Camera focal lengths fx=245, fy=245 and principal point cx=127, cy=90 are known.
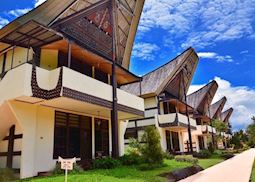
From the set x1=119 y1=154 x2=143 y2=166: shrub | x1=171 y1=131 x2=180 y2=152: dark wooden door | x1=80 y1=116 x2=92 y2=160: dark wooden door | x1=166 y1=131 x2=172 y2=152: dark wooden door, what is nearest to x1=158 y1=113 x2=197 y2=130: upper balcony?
x1=166 y1=131 x2=172 y2=152: dark wooden door

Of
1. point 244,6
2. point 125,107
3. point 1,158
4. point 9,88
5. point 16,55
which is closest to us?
point 244,6

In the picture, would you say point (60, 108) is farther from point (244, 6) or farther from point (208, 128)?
point (208, 128)

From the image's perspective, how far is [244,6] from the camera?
355 inches

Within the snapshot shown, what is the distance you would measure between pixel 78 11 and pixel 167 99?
13025 mm

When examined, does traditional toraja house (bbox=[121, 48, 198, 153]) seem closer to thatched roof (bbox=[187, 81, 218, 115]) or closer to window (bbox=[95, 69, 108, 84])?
window (bbox=[95, 69, 108, 84])

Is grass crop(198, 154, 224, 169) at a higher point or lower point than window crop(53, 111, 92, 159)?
lower

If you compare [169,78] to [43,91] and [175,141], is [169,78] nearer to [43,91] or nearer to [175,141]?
[175,141]

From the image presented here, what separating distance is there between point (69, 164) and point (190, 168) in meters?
8.97

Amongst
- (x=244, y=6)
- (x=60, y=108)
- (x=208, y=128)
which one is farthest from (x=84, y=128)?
(x=208, y=128)

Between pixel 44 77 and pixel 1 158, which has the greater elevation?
pixel 44 77

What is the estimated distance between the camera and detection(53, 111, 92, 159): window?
486 inches

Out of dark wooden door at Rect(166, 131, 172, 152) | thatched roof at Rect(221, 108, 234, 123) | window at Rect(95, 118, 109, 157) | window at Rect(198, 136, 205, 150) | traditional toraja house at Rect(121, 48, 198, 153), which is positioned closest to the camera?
window at Rect(95, 118, 109, 157)

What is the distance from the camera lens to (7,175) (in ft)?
32.1

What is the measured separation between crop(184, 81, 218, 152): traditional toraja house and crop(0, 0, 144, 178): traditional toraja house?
72.2ft
